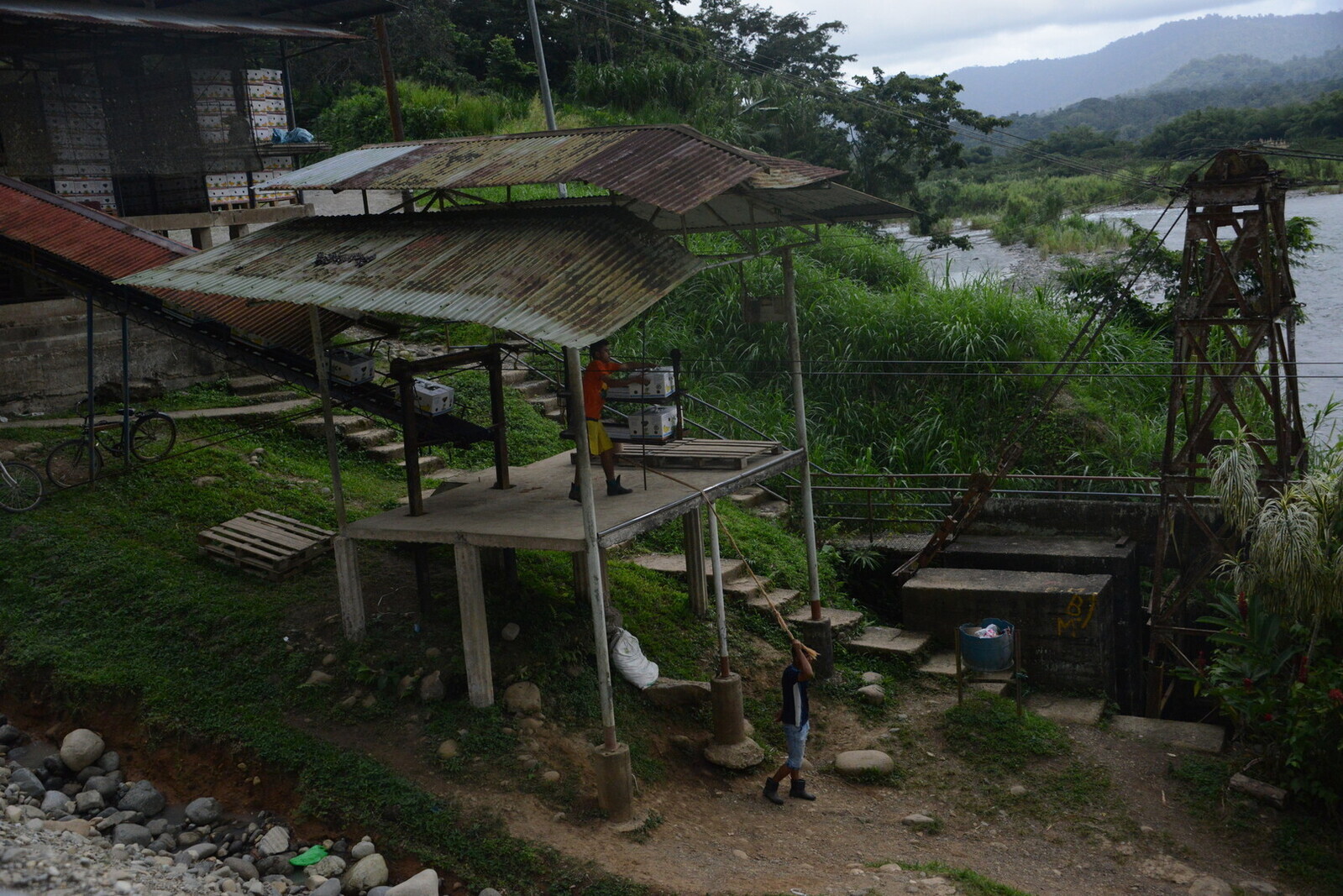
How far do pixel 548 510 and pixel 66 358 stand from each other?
9.21 m

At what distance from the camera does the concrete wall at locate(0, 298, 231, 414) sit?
47.2ft

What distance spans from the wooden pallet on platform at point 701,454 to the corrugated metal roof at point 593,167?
253 cm

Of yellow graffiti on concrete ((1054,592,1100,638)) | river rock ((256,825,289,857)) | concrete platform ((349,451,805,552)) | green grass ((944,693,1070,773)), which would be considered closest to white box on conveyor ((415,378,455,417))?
concrete platform ((349,451,805,552))

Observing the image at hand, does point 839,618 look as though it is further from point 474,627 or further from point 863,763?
point 474,627

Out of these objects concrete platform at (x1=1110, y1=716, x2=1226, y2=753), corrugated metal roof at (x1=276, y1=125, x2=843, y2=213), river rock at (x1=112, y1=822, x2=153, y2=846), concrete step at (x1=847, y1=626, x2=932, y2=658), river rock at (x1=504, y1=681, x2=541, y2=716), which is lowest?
concrete platform at (x1=1110, y1=716, x2=1226, y2=753)

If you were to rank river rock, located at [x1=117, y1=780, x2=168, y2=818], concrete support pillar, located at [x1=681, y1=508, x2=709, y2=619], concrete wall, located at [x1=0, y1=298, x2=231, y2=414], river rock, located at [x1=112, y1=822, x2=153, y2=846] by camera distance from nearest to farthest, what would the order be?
river rock, located at [x1=112, y1=822, x2=153, y2=846] < river rock, located at [x1=117, y1=780, x2=168, y2=818] < concrete support pillar, located at [x1=681, y1=508, x2=709, y2=619] < concrete wall, located at [x1=0, y1=298, x2=231, y2=414]

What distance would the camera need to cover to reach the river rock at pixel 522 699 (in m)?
9.25

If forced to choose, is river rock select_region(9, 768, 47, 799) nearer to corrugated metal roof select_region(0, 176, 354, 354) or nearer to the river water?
corrugated metal roof select_region(0, 176, 354, 354)

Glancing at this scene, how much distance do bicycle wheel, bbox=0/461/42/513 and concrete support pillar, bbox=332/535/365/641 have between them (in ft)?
14.1

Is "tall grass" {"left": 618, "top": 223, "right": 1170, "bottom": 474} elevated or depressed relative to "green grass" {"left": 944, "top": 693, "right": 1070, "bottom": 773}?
elevated

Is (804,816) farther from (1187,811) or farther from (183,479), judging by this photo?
(183,479)

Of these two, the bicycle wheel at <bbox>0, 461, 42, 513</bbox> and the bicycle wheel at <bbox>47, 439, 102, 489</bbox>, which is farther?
the bicycle wheel at <bbox>47, 439, 102, 489</bbox>

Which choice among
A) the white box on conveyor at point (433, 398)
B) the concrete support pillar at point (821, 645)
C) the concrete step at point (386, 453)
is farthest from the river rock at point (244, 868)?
the concrete step at point (386, 453)

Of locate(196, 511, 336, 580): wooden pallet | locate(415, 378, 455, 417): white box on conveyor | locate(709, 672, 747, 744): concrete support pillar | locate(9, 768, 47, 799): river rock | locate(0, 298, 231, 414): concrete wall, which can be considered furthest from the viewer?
locate(0, 298, 231, 414): concrete wall
